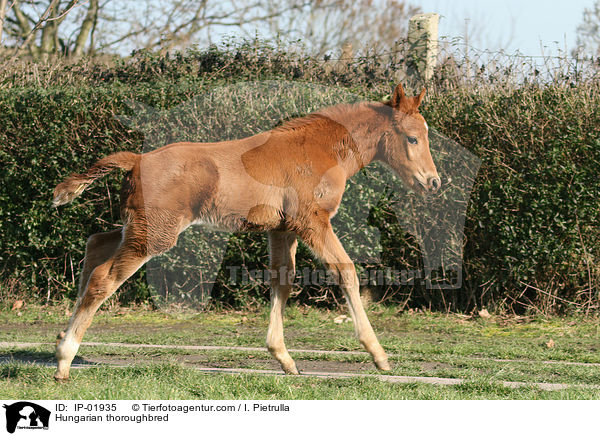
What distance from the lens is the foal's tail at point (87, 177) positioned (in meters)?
5.58

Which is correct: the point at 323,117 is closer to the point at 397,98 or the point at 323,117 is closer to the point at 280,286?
A: the point at 397,98

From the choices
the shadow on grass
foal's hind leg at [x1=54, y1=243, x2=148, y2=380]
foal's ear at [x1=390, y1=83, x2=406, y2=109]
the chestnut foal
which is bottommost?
the shadow on grass

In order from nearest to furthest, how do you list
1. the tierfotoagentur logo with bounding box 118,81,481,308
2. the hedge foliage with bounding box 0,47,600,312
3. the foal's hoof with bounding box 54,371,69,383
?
the foal's hoof with bounding box 54,371,69,383
the hedge foliage with bounding box 0,47,600,312
the tierfotoagentur logo with bounding box 118,81,481,308

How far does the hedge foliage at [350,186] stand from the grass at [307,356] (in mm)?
420

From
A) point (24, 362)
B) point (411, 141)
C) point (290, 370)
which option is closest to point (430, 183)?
point (411, 141)

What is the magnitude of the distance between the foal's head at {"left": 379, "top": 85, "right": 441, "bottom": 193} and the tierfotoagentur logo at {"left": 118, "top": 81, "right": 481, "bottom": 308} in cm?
286

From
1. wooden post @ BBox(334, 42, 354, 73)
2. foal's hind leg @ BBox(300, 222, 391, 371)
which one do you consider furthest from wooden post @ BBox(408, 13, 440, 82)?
foal's hind leg @ BBox(300, 222, 391, 371)

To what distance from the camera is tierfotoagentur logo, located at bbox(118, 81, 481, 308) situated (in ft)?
29.9

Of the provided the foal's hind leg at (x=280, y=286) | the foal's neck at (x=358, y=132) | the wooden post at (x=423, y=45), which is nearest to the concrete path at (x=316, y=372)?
the foal's hind leg at (x=280, y=286)

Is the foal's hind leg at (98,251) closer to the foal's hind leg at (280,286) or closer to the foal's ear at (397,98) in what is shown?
the foal's hind leg at (280,286)

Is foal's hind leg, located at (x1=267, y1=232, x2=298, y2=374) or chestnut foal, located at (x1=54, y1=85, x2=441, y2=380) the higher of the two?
chestnut foal, located at (x1=54, y1=85, x2=441, y2=380)

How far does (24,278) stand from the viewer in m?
10.3
